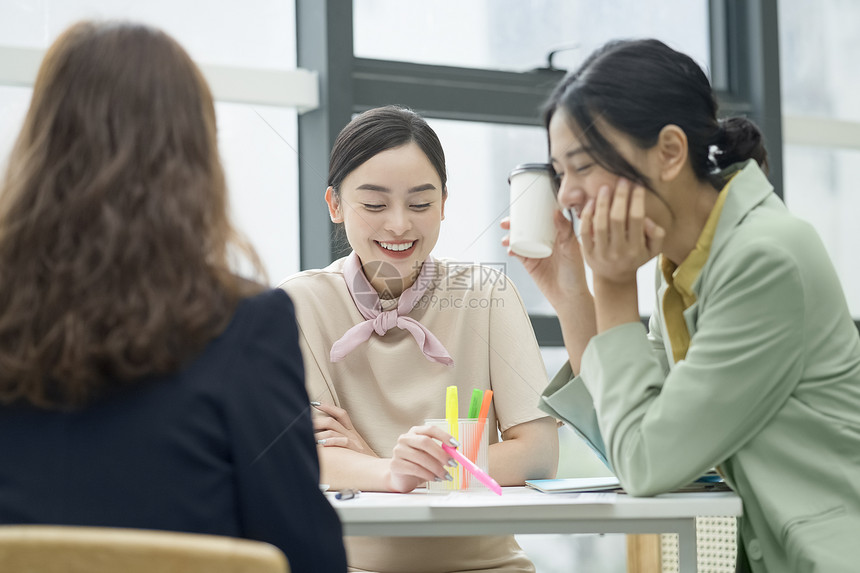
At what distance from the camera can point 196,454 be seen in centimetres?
77

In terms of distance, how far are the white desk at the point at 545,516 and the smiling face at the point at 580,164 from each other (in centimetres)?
41

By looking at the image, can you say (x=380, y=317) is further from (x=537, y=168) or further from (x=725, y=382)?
(x=725, y=382)

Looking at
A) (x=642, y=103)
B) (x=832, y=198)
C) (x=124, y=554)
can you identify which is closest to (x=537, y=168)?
(x=642, y=103)

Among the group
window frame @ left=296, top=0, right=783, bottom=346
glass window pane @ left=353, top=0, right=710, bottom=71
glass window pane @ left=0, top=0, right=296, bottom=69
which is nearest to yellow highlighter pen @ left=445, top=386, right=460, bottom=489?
window frame @ left=296, top=0, right=783, bottom=346

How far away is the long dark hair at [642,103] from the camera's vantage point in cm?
122

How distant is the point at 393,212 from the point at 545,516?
0.73 m

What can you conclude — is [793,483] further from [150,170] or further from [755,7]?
[755,7]

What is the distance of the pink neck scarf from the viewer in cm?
161

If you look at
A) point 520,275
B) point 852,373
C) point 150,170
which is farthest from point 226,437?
point 520,275

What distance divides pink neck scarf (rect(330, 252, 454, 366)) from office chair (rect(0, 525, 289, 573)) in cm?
103

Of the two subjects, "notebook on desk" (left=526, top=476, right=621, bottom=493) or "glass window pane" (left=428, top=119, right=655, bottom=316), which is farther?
"glass window pane" (left=428, top=119, right=655, bottom=316)

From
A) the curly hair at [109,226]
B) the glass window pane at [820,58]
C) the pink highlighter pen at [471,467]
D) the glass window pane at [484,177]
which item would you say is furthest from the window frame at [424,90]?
the curly hair at [109,226]

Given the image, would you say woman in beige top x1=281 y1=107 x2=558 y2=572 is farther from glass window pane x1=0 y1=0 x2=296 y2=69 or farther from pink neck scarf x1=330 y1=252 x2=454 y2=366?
glass window pane x1=0 y1=0 x2=296 y2=69

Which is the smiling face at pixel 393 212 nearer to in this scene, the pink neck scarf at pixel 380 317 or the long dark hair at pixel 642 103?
the pink neck scarf at pixel 380 317
